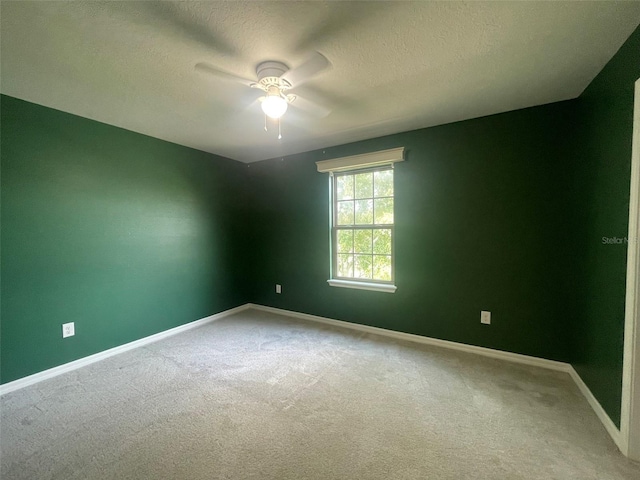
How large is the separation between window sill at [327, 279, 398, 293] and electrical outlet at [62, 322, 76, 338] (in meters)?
2.71

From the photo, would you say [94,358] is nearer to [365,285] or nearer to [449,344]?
[365,285]

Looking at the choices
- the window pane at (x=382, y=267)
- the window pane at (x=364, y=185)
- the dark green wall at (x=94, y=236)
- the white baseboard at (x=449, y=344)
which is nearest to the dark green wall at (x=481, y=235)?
the white baseboard at (x=449, y=344)

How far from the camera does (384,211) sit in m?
3.12

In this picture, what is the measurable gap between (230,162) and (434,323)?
11.9 ft

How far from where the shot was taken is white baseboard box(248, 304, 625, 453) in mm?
1606

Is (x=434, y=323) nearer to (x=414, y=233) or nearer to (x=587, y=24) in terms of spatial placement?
(x=414, y=233)

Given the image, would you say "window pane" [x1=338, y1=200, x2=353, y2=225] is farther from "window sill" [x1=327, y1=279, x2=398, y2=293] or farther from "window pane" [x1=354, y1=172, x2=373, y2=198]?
"window sill" [x1=327, y1=279, x2=398, y2=293]

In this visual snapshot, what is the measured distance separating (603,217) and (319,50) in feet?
7.41

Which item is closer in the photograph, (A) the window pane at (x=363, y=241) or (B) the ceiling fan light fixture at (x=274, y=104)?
(B) the ceiling fan light fixture at (x=274, y=104)

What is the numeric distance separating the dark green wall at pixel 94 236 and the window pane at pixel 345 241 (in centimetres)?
187

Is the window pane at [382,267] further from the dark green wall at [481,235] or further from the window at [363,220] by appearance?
the dark green wall at [481,235]

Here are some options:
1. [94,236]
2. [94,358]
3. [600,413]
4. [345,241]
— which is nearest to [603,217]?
[600,413]

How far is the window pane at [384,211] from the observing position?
3070 millimetres

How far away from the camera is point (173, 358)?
8.39 ft
